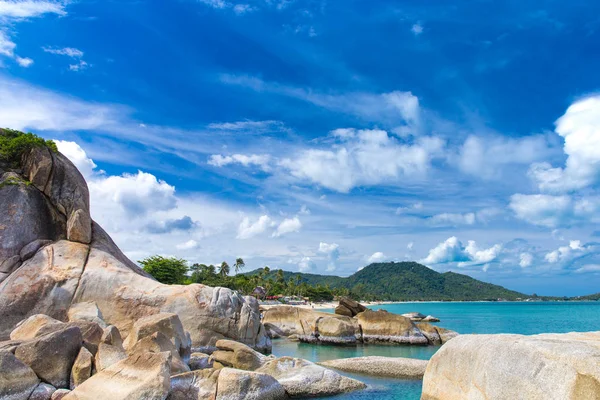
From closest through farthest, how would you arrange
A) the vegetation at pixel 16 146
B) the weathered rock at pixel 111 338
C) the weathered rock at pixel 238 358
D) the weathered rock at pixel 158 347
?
the weathered rock at pixel 158 347, the weathered rock at pixel 111 338, the weathered rock at pixel 238 358, the vegetation at pixel 16 146

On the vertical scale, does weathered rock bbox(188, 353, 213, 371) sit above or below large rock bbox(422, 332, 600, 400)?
below

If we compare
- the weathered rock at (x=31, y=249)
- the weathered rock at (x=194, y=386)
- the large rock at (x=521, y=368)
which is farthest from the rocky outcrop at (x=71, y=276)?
the large rock at (x=521, y=368)

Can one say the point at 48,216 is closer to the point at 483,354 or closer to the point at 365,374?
the point at 365,374

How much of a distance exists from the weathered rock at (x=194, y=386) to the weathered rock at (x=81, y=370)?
9.19 ft

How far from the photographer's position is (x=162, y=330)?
1753cm

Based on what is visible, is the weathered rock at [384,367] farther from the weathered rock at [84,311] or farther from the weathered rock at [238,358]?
the weathered rock at [84,311]

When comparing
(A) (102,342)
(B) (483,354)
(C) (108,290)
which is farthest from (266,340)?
(B) (483,354)

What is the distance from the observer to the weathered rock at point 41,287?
22.7 meters

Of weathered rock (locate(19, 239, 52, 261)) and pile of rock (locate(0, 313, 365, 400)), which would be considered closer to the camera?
pile of rock (locate(0, 313, 365, 400))

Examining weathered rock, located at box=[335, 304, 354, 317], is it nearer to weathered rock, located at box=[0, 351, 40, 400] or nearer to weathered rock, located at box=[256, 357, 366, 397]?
weathered rock, located at box=[256, 357, 366, 397]

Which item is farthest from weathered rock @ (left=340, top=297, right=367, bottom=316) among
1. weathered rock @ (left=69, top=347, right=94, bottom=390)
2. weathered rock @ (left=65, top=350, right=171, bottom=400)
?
weathered rock @ (left=65, top=350, right=171, bottom=400)

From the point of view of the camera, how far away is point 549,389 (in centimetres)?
902

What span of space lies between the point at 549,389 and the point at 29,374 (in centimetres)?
1442

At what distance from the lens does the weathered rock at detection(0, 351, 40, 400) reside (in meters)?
13.1
